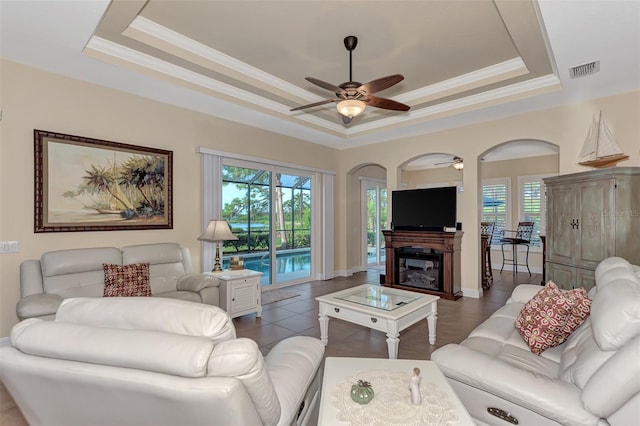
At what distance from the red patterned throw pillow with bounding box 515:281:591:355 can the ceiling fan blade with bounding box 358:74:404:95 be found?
2.16 metres

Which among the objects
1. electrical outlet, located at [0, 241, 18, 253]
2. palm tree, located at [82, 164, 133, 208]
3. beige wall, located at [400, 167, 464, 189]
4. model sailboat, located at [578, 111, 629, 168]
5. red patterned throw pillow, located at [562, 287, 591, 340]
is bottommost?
red patterned throw pillow, located at [562, 287, 591, 340]

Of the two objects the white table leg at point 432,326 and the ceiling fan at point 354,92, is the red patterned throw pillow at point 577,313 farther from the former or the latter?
the ceiling fan at point 354,92

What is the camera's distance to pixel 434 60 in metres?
3.98

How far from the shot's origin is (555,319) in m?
2.15

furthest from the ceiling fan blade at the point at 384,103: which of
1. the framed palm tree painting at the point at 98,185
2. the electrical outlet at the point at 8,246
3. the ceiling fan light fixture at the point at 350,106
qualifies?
the electrical outlet at the point at 8,246

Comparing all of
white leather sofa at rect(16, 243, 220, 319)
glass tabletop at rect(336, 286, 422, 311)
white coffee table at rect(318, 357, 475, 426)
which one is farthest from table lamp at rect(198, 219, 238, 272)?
white coffee table at rect(318, 357, 475, 426)

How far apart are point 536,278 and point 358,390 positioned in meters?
7.05

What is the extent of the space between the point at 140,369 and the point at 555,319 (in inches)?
96.2

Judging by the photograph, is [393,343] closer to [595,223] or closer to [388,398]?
[388,398]

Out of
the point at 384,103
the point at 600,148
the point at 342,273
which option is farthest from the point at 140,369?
the point at 342,273

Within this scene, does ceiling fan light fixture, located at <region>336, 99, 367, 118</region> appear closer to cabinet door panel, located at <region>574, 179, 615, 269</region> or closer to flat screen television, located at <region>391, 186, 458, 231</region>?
flat screen television, located at <region>391, 186, 458, 231</region>

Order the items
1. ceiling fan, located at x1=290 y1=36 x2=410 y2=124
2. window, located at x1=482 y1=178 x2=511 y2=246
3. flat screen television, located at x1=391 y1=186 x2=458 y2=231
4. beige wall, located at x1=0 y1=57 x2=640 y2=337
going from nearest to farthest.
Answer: ceiling fan, located at x1=290 y1=36 x2=410 y2=124
beige wall, located at x1=0 y1=57 x2=640 y2=337
flat screen television, located at x1=391 y1=186 x2=458 y2=231
window, located at x1=482 y1=178 x2=511 y2=246

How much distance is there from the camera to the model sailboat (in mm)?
3819

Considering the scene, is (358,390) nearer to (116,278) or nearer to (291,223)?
(116,278)
